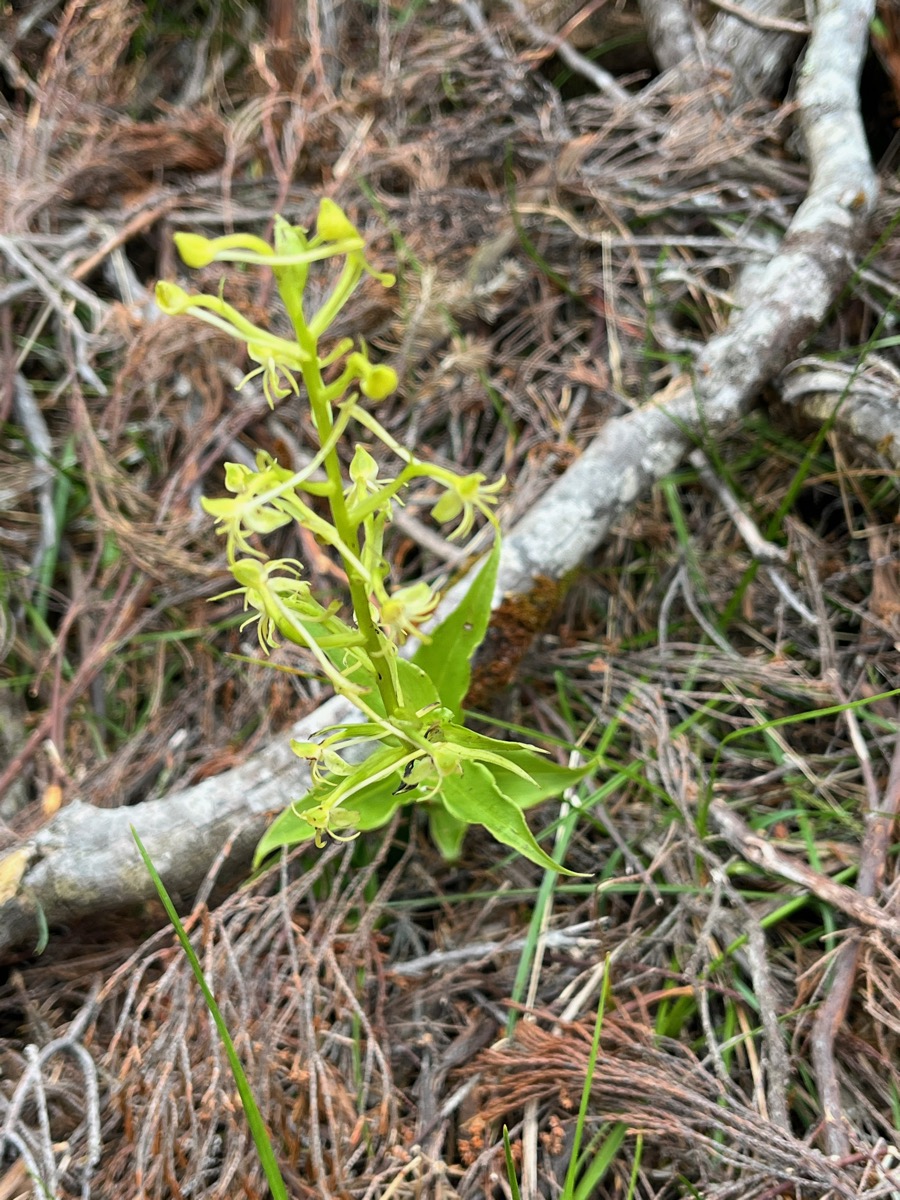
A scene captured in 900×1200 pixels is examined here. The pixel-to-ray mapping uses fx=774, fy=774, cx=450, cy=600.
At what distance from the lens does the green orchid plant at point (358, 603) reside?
835 millimetres

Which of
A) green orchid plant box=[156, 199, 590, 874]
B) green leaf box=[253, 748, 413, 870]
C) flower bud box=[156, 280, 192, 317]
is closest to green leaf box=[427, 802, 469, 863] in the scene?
green orchid plant box=[156, 199, 590, 874]

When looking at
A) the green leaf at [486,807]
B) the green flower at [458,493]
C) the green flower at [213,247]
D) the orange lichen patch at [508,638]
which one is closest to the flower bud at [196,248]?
the green flower at [213,247]

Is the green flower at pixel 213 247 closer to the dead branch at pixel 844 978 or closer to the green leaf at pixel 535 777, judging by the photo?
the green leaf at pixel 535 777

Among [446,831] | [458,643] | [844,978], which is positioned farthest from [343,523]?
[844,978]

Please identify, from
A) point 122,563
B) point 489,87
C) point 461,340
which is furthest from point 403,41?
point 122,563

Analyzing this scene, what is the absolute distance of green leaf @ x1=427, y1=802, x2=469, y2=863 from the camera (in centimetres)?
139

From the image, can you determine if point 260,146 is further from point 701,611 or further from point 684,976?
point 684,976

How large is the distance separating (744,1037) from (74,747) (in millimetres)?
1409

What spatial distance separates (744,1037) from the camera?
1.20m

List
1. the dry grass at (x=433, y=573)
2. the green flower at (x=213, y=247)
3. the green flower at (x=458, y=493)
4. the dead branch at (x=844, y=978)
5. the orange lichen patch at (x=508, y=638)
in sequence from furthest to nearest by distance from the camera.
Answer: the orange lichen patch at (x=508, y=638) < the dry grass at (x=433, y=573) < the dead branch at (x=844, y=978) < the green flower at (x=458, y=493) < the green flower at (x=213, y=247)

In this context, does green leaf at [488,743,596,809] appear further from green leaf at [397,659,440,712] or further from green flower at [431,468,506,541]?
green flower at [431,468,506,541]

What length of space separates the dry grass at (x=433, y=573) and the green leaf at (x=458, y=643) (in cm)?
33

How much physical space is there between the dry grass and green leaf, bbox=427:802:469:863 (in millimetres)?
98

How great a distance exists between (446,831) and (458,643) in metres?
0.35
